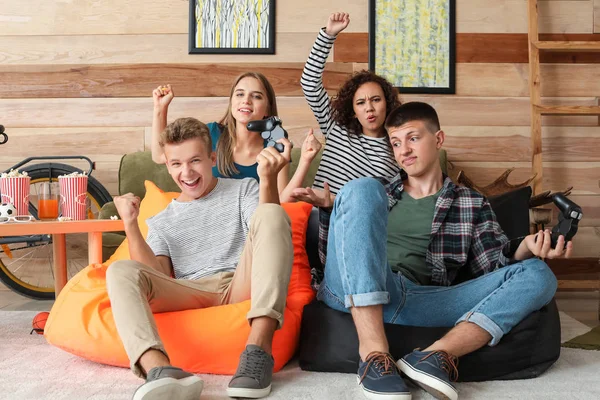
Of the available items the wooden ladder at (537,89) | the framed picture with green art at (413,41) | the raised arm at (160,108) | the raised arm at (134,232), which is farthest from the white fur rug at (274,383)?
the framed picture with green art at (413,41)

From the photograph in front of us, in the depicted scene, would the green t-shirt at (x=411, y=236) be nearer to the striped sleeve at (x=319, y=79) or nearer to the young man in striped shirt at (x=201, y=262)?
the young man in striped shirt at (x=201, y=262)

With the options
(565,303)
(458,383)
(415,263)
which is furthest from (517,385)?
(565,303)

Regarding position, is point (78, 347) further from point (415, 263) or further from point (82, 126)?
point (82, 126)

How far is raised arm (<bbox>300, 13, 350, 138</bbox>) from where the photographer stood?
2580 mm

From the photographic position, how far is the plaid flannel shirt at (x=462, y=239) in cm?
194

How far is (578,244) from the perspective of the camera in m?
3.40

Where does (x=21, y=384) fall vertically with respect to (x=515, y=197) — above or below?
below

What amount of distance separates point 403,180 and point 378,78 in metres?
0.66

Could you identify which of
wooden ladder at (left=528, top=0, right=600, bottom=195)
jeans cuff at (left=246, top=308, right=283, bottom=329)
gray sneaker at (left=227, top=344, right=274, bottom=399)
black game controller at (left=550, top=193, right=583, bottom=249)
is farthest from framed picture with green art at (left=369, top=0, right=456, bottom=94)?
gray sneaker at (left=227, top=344, right=274, bottom=399)

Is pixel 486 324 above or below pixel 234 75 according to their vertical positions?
below

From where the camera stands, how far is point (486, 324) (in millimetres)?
1723

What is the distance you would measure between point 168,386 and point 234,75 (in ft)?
7.08

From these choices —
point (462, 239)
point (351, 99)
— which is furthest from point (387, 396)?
point (351, 99)

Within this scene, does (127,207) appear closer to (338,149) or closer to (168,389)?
(168,389)
